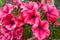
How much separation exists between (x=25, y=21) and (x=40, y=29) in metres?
0.07

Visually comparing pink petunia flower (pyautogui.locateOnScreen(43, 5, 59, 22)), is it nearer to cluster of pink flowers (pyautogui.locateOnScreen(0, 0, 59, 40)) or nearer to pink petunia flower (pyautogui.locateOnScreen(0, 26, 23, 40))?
cluster of pink flowers (pyautogui.locateOnScreen(0, 0, 59, 40))

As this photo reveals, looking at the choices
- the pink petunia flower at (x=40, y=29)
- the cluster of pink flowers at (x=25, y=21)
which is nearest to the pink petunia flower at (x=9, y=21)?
the cluster of pink flowers at (x=25, y=21)

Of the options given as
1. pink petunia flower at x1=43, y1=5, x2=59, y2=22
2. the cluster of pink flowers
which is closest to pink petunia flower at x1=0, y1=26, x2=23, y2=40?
the cluster of pink flowers

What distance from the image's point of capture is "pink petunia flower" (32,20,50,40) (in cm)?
68

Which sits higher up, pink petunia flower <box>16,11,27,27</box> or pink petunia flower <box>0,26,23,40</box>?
pink petunia flower <box>16,11,27,27</box>

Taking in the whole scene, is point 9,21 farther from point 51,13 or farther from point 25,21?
point 51,13

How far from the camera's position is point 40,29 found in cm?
70

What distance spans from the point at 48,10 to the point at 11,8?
0.55 feet

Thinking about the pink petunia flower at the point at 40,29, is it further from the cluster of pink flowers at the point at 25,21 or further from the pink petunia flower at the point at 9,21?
the pink petunia flower at the point at 9,21

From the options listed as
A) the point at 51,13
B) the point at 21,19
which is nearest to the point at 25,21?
the point at 21,19

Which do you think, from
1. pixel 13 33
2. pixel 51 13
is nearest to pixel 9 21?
pixel 13 33

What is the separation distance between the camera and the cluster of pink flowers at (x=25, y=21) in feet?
2.27

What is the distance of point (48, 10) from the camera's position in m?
0.79

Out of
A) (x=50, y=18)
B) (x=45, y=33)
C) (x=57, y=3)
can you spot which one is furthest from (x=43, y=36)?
(x=57, y=3)
